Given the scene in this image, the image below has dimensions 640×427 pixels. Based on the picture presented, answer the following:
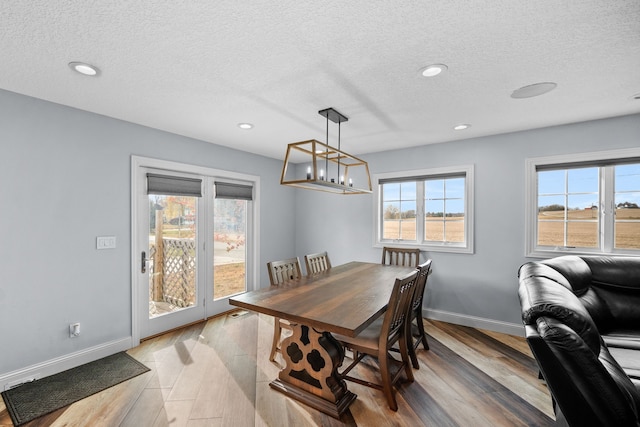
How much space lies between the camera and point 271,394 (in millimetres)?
2258

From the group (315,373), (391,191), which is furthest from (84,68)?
(391,191)

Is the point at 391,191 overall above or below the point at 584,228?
above

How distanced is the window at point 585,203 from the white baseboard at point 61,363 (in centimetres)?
468

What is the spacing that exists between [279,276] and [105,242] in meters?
1.81

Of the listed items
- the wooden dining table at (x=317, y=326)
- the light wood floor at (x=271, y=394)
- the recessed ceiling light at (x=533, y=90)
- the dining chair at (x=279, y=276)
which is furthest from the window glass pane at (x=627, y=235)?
the dining chair at (x=279, y=276)

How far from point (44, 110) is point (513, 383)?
4.67m

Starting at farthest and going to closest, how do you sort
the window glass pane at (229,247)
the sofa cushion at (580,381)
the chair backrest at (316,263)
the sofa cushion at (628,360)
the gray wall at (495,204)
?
1. the window glass pane at (229,247)
2. the chair backrest at (316,263)
3. the gray wall at (495,204)
4. the sofa cushion at (628,360)
5. the sofa cushion at (580,381)

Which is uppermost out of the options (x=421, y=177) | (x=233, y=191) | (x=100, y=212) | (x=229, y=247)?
(x=421, y=177)

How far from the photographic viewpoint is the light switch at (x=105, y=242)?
9.45ft

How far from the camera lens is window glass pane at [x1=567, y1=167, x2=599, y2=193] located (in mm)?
3184

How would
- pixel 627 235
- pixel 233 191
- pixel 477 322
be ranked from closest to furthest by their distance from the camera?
pixel 627 235 → pixel 477 322 → pixel 233 191

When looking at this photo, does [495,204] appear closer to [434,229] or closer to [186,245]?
[434,229]

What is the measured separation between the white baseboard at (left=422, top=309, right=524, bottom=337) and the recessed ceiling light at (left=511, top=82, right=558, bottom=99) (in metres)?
2.55

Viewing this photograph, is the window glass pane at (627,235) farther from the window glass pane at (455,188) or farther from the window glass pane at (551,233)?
the window glass pane at (455,188)
